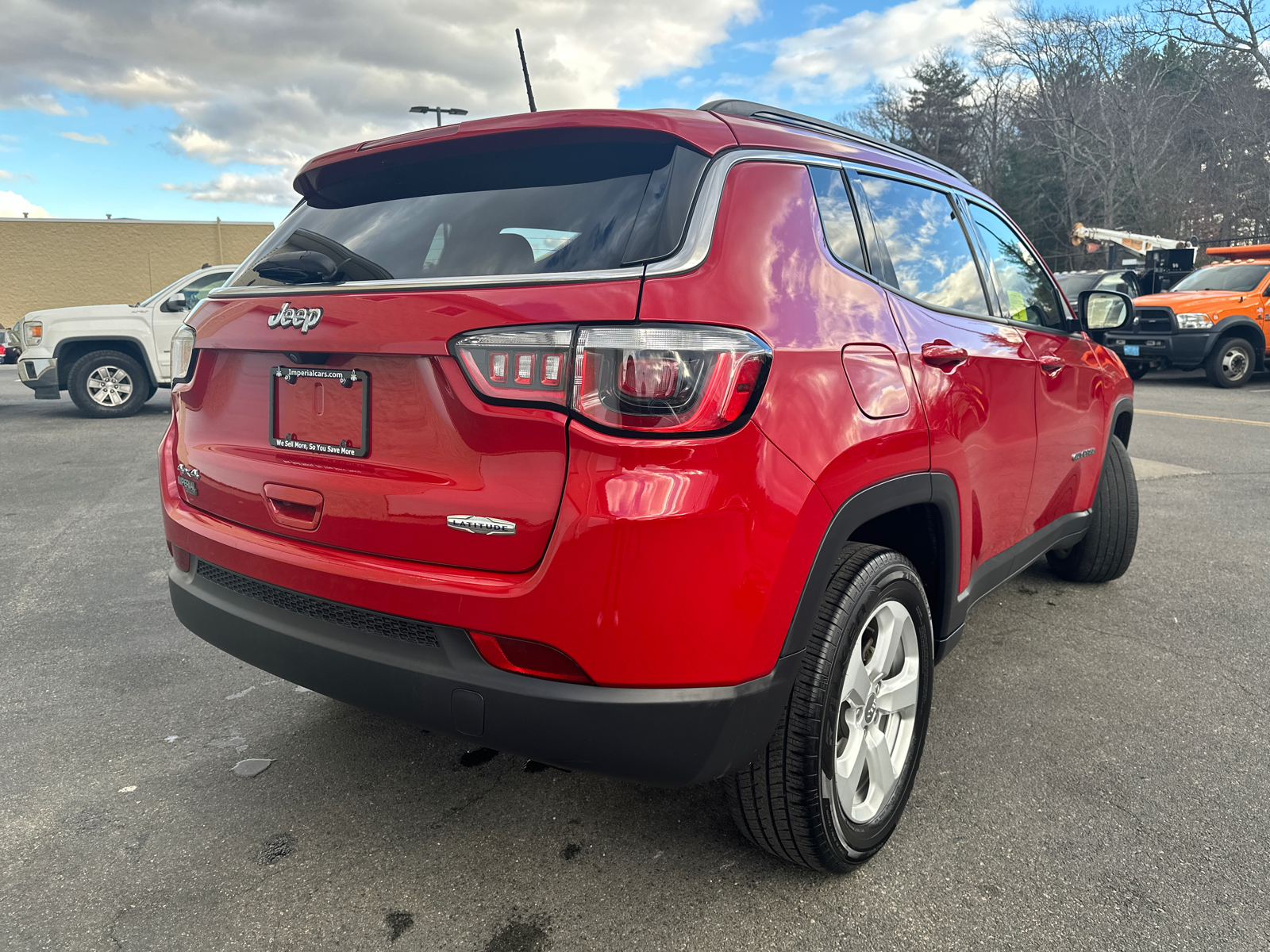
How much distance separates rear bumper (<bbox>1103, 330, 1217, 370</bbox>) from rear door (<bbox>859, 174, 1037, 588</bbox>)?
12.0 m

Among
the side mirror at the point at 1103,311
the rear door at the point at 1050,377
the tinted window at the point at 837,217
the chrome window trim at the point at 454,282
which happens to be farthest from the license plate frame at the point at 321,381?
the side mirror at the point at 1103,311

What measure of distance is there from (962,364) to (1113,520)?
2.19 metres

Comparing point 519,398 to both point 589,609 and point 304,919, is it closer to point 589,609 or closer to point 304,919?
point 589,609

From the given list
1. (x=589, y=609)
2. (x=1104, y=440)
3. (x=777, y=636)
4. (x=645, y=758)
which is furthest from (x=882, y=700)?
(x=1104, y=440)

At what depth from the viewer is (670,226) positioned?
1.81m

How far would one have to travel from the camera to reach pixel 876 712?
2.29 m

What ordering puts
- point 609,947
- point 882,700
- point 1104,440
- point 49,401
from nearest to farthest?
point 609,947
point 882,700
point 1104,440
point 49,401

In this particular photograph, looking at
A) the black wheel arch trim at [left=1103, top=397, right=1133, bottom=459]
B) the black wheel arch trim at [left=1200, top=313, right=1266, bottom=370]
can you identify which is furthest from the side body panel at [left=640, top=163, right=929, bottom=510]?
the black wheel arch trim at [left=1200, top=313, right=1266, bottom=370]

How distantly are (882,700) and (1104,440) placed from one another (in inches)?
93.3

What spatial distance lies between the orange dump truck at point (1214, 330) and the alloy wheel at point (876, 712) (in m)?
13.0

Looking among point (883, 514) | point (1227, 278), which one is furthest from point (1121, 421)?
point (1227, 278)

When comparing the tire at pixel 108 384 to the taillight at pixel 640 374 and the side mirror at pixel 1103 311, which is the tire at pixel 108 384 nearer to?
the side mirror at pixel 1103 311

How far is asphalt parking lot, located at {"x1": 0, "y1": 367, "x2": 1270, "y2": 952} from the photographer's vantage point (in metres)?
2.01

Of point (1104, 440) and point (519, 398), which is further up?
point (519, 398)
